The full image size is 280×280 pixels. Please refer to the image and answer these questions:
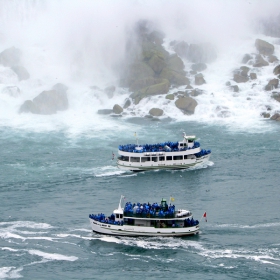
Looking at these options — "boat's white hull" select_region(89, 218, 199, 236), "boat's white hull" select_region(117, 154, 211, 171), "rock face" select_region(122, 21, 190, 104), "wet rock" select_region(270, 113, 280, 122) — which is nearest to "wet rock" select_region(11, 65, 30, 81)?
"rock face" select_region(122, 21, 190, 104)

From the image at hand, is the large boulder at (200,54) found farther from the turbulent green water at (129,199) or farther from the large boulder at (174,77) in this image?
the turbulent green water at (129,199)

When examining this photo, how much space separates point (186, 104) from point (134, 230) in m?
61.2

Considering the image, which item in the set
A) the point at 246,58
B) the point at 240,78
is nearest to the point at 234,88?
the point at 240,78

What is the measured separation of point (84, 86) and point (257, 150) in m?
51.1

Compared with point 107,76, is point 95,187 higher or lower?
lower

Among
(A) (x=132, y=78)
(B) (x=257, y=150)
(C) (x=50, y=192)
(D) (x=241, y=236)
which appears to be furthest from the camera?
(A) (x=132, y=78)

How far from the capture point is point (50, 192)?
102 metres

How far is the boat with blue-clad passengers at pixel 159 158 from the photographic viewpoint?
114 m

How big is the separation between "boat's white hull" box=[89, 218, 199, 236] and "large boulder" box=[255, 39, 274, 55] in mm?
87146

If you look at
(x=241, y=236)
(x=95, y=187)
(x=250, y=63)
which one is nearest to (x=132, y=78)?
(x=250, y=63)

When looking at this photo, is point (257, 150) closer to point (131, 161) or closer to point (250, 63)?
point (131, 161)

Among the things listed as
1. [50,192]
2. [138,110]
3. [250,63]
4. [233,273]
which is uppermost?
[250,63]

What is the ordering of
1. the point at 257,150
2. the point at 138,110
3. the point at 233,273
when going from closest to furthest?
the point at 233,273
the point at 257,150
the point at 138,110

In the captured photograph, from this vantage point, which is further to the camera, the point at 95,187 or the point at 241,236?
the point at 95,187
